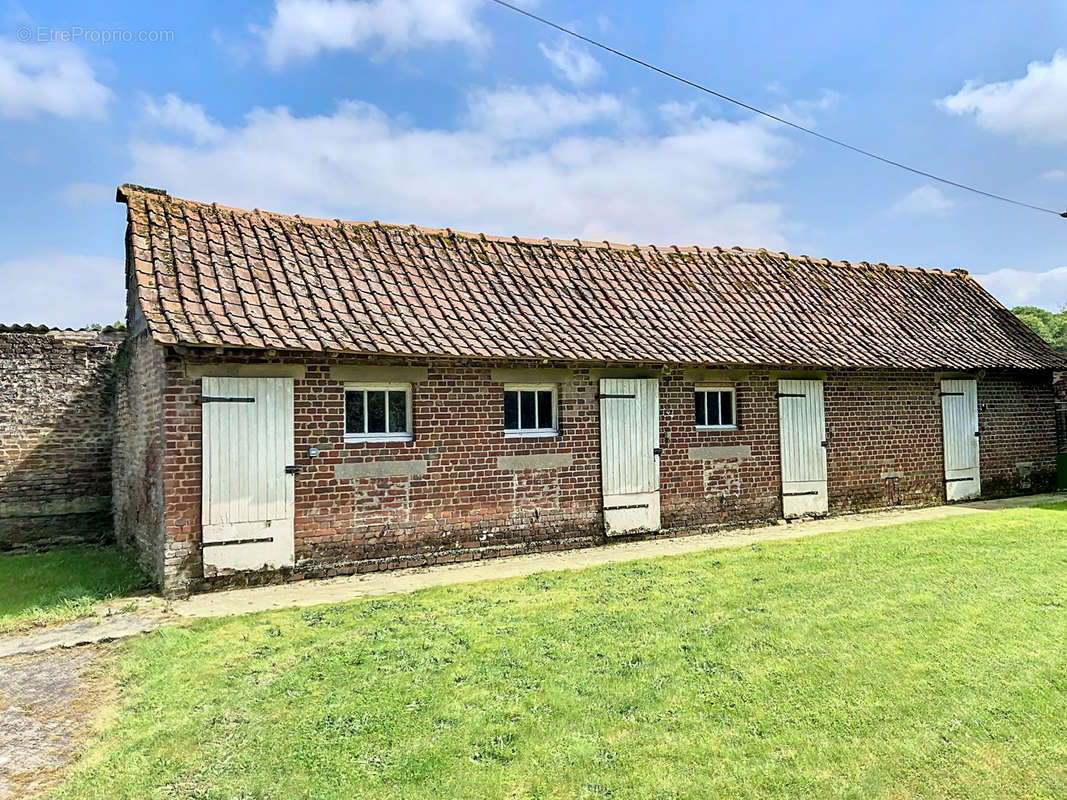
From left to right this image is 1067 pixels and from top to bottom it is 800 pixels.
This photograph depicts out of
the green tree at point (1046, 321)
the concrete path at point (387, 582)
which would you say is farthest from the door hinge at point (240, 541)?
the green tree at point (1046, 321)

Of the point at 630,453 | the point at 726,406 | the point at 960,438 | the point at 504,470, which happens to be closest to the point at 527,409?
the point at 504,470

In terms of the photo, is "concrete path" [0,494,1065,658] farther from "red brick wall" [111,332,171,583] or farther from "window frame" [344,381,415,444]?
"window frame" [344,381,415,444]

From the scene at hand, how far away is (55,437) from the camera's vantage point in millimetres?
11016

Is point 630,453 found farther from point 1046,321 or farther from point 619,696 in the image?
point 1046,321

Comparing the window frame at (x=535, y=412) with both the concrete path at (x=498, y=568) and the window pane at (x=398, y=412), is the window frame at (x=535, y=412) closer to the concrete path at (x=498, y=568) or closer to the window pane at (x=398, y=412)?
the window pane at (x=398, y=412)

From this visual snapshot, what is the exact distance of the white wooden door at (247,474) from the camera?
7594 millimetres

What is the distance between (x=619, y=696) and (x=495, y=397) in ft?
17.8

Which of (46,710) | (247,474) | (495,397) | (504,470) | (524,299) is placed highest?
(524,299)

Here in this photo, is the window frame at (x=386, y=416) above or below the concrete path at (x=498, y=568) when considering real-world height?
above

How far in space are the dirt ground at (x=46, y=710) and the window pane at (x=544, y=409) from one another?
5.72m

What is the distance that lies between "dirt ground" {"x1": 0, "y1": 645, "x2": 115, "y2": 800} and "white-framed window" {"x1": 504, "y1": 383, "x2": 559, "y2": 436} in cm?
531

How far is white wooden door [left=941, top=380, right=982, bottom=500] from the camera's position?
12930mm

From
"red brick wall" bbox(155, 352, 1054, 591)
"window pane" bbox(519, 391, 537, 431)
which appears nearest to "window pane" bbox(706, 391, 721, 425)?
"red brick wall" bbox(155, 352, 1054, 591)

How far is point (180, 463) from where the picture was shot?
745 cm
